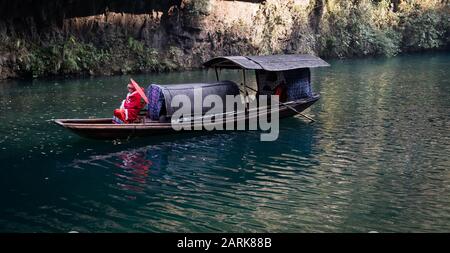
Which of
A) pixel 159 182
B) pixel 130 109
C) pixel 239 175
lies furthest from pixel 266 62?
pixel 159 182

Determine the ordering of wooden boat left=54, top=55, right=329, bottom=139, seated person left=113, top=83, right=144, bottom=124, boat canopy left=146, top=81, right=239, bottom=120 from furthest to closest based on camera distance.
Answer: boat canopy left=146, top=81, right=239, bottom=120, seated person left=113, top=83, right=144, bottom=124, wooden boat left=54, top=55, right=329, bottom=139

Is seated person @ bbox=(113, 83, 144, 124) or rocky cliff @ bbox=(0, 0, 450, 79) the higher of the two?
rocky cliff @ bbox=(0, 0, 450, 79)

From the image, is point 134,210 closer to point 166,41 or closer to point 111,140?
point 111,140

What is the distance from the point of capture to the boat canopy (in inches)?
711

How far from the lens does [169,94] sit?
1806 cm

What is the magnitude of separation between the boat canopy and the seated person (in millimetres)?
648

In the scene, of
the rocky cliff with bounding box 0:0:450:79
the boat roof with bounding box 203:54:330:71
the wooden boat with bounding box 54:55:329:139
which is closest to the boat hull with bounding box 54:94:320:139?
the wooden boat with bounding box 54:55:329:139

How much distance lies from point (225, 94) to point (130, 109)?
11.6 ft

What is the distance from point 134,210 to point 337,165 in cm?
603

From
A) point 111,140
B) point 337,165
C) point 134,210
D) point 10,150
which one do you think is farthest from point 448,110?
point 10,150

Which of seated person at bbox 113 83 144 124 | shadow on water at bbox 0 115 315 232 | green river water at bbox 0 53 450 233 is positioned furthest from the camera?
seated person at bbox 113 83 144 124

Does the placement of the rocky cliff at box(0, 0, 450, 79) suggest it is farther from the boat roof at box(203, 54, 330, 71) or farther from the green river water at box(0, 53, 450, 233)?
the boat roof at box(203, 54, 330, 71)

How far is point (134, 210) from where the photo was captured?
11797 mm

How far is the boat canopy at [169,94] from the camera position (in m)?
18.1
